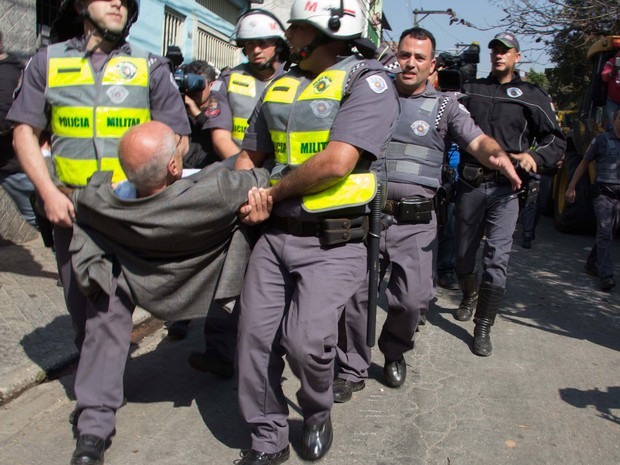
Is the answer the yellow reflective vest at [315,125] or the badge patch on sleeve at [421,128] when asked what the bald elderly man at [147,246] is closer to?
the yellow reflective vest at [315,125]

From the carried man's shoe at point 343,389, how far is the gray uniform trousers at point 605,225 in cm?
420

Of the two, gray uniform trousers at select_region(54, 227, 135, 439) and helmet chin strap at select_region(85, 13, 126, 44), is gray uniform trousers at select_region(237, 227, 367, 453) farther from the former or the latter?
helmet chin strap at select_region(85, 13, 126, 44)

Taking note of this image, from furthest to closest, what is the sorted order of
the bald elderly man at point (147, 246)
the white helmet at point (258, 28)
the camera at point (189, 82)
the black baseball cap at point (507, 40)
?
the black baseball cap at point (507, 40) < the camera at point (189, 82) < the white helmet at point (258, 28) < the bald elderly man at point (147, 246)

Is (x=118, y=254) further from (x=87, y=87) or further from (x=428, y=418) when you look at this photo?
(x=428, y=418)

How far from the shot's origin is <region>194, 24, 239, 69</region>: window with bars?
12898 mm

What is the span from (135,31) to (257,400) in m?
7.73

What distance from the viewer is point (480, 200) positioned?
5.37 metres

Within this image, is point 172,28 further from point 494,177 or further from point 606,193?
point 494,177

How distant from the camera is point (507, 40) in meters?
5.54

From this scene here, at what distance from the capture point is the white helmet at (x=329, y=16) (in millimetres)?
3238

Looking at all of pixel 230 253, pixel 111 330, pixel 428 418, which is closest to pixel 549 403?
pixel 428 418

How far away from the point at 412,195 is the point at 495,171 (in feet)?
3.74

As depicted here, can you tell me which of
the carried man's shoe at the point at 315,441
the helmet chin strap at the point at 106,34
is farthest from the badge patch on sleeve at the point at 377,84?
the carried man's shoe at the point at 315,441

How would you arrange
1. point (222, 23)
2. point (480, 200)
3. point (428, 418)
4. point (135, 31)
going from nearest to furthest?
1. point (428, 418)
2. point (480, 200)
3. point (135, 31)
4. point (222, 23)
